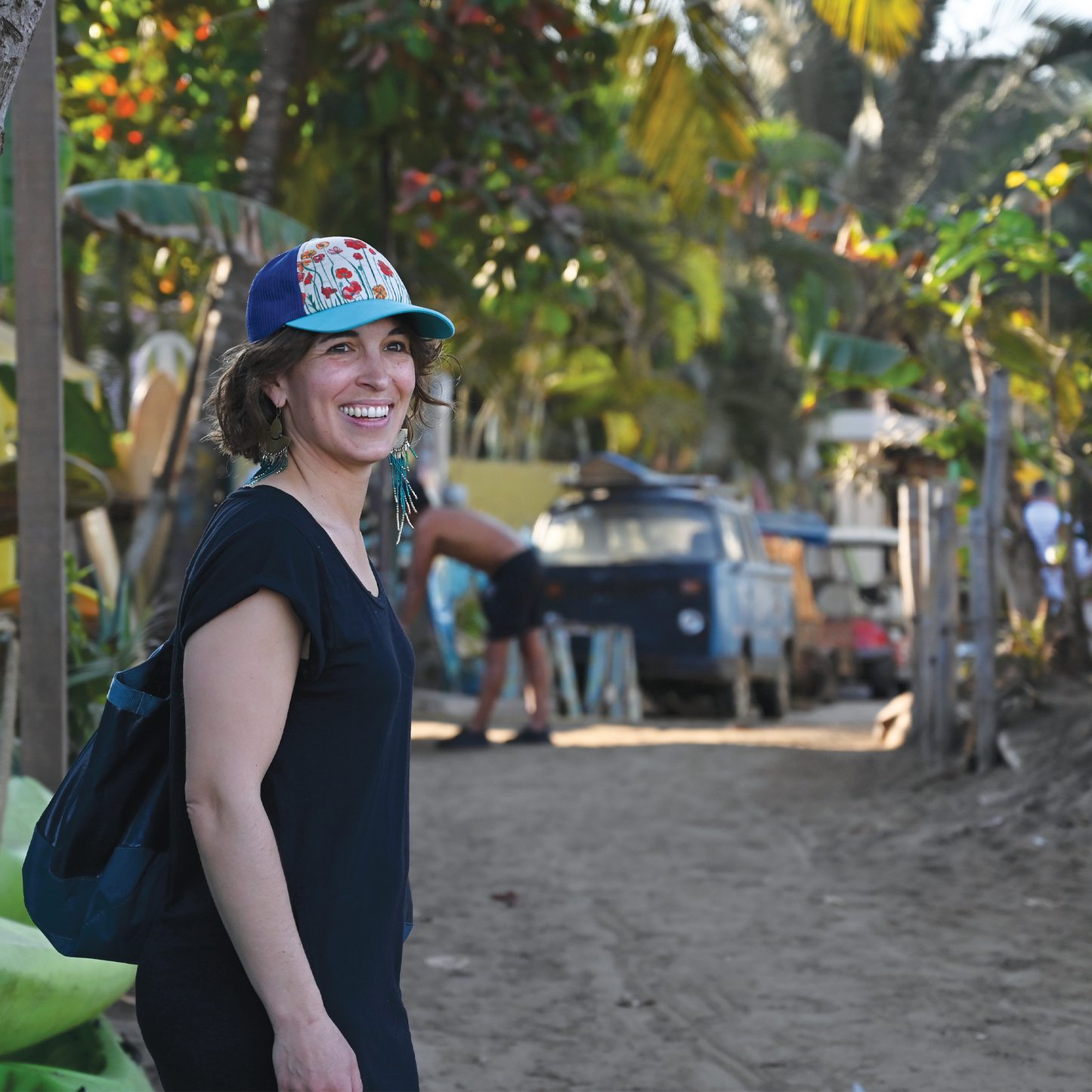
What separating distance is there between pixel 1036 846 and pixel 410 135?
7.12 metres

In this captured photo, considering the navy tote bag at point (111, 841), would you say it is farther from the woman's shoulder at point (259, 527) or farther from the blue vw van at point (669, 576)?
the blue vw van at point (669, 576)

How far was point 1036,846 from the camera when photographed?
20.3ft

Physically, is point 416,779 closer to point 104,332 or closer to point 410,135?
point 410,135

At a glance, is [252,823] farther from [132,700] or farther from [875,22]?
[875,22]

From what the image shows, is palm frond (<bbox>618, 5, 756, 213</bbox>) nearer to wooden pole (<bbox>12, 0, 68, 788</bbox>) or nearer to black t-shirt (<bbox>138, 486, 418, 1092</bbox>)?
wooden pole (<bbox>12, 0, 68, 788</bbox>)

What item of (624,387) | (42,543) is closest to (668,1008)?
(42,543)

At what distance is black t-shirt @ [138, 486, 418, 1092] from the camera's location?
1.71 meters

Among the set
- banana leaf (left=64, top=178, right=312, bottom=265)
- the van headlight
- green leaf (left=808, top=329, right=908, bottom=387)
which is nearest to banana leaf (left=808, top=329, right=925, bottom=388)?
green leaf (left=808, top=329, right=908, bottom=387)

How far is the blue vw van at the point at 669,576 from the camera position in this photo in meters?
12.4

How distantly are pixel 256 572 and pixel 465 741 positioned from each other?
8.06 m

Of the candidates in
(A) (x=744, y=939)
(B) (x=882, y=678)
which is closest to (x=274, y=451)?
(A) (x=744, y=939)

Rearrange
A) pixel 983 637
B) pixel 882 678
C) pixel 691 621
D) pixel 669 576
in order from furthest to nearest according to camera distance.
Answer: pixel 882 678 → pixel 669 576 → pixel 691 621 → pixel 983 637

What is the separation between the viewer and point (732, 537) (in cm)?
1301

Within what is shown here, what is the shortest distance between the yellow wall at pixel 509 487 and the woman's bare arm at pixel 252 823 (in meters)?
21.9
